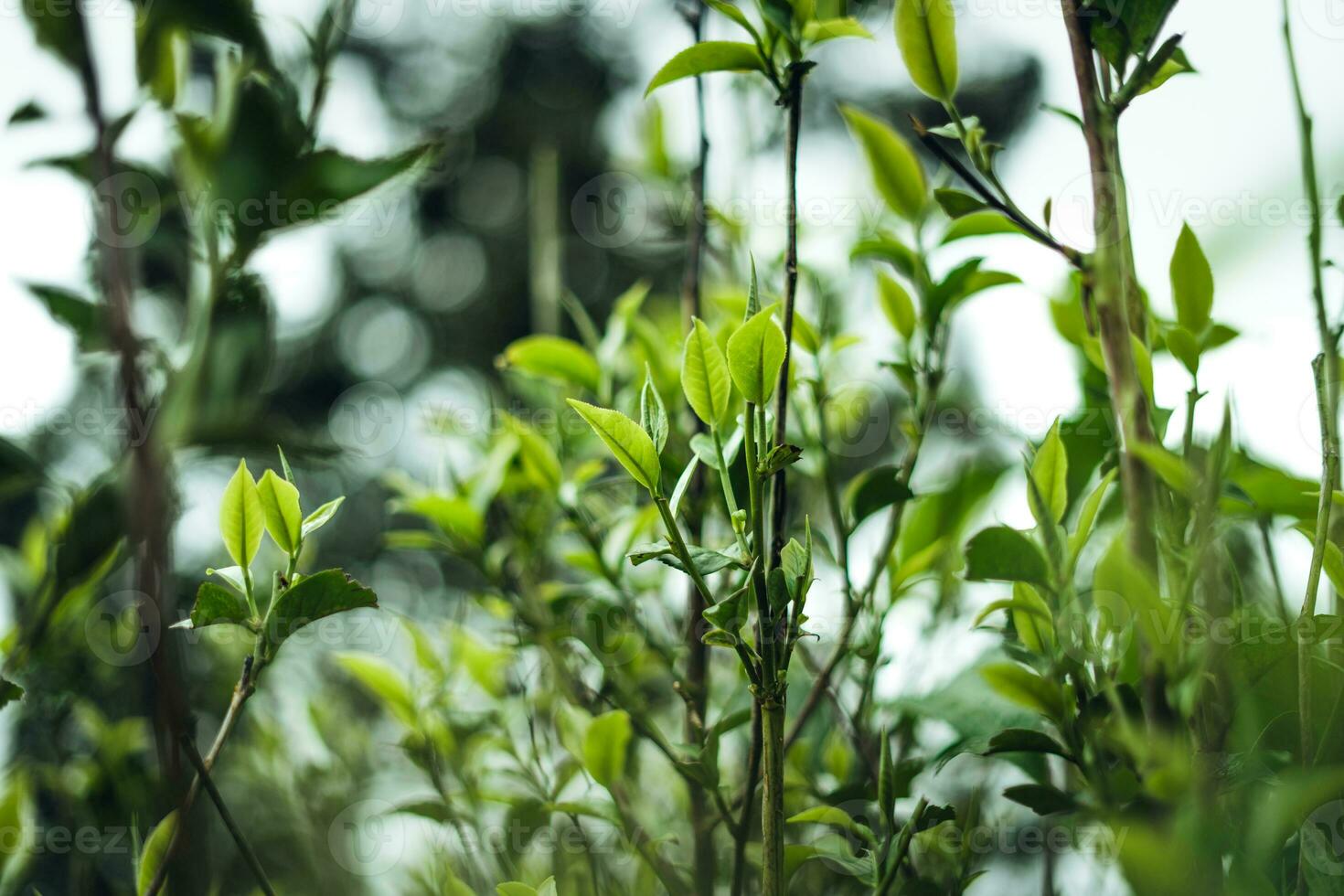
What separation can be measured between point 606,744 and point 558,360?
21 cm

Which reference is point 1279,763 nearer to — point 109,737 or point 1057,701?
point 1057,701

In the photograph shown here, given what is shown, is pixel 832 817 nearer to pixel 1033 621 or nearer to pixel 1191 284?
pixel 1033 621

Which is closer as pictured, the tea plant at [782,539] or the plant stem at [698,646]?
the tea plant at [782,539]

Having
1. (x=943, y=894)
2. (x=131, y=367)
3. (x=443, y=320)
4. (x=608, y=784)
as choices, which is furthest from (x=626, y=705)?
(x=443, y=320)

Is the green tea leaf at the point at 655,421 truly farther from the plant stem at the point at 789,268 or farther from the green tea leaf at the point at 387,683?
the green tea leaf at the point at 387,683

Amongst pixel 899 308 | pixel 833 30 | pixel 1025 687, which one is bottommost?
pixel 1025 687

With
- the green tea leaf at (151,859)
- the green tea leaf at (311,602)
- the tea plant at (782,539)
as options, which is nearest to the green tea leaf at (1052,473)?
the tea plant at (782,539)

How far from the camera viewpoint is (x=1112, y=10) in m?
0.28

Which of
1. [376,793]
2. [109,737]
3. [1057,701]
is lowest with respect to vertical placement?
[376,793]

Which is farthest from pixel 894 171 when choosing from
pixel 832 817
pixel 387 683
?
pixel 387 683

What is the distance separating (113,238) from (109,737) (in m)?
0.34

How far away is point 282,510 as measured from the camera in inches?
12.5

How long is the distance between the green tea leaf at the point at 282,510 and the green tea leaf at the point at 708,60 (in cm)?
19

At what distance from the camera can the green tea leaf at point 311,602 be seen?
29 cm
